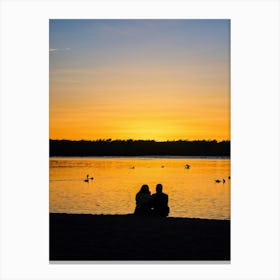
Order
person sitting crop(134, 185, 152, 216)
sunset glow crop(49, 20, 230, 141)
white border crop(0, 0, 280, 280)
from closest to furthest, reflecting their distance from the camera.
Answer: white border crop(0, 0, 280, 280)
sunset glow crop(49, 20, 230, 141)
person sitting crop(134, 185, 152, 216)

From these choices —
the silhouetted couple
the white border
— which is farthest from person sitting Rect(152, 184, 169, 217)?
the white border

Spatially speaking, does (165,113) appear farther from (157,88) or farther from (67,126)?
(67,126)

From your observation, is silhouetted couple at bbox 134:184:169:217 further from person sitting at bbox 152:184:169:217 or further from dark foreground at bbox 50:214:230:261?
dark foreground at bbox 50:214:230:261

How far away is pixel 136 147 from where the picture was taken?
9336 mm

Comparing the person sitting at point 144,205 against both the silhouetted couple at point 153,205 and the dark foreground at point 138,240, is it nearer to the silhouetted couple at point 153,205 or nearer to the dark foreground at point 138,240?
the silhouetted couple at point 153,205

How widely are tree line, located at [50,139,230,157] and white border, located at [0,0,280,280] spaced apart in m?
1.43

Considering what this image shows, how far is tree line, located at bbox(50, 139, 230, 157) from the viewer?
8164 millimetres

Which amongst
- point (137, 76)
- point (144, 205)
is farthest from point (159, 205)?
point (137, 76)
